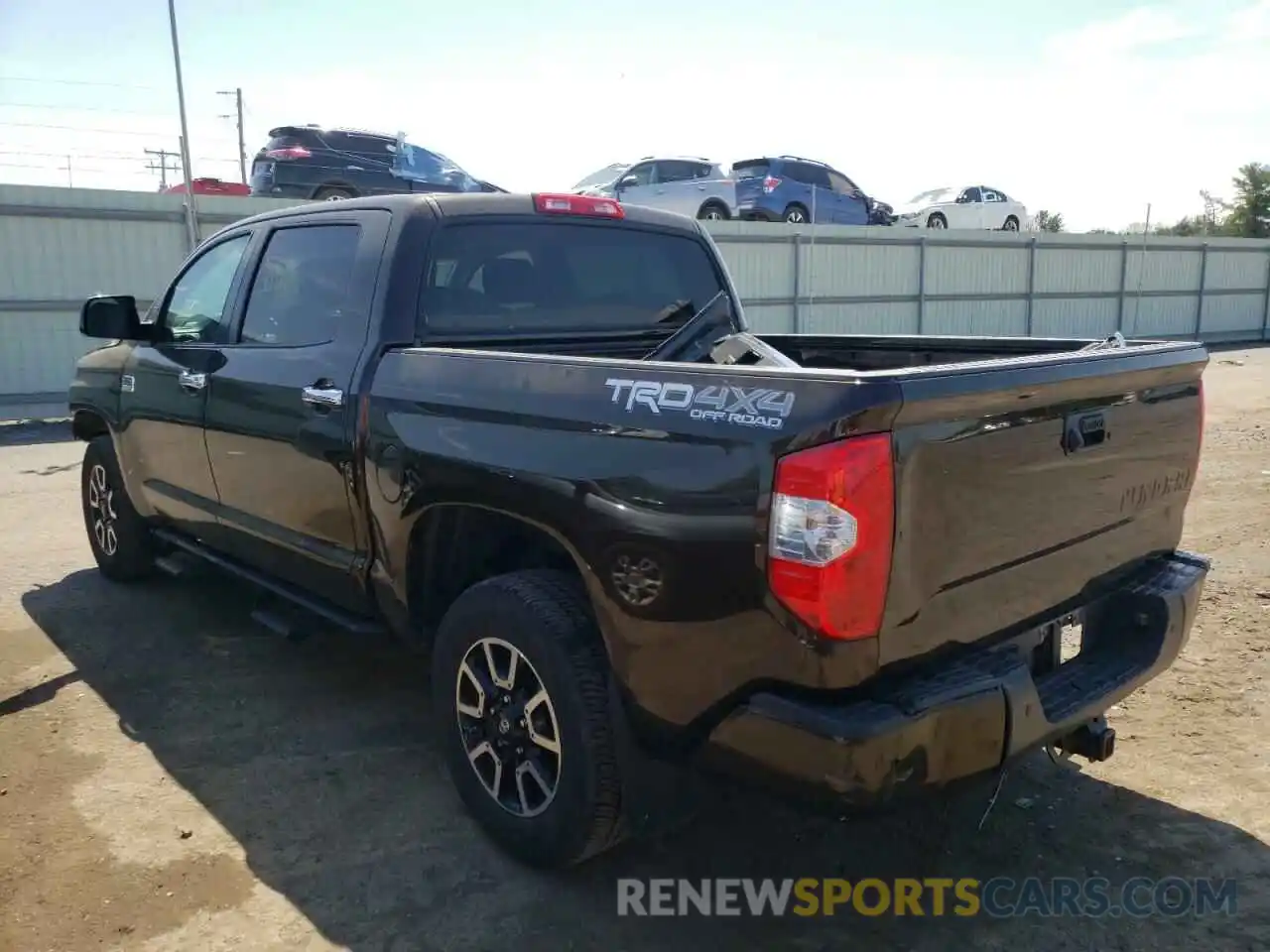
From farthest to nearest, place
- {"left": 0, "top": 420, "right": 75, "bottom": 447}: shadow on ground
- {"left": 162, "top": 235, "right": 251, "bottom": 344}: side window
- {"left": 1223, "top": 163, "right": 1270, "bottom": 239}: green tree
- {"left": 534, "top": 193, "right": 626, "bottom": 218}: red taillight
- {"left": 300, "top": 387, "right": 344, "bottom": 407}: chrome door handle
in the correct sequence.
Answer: {"left": 1223, "top": 163, "right": 1270, "bottom": 239}: green tree → {"left": 0, "top": 420, "right": 75, "bottom": 447}: shadow on ground → {"left": 162, "top": 235, "right": 251, "bottom": 344}: side window → {"left": 534, "top": 193, "right": 626, "bottom": 218}: red taillight → {"left": 300, "top": 387, "right": 344, "bottom": 407}: chrome door handle

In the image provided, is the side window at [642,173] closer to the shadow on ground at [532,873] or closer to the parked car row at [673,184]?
the parked car row at [673,184]

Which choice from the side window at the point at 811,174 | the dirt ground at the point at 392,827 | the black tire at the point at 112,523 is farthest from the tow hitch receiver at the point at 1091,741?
the side window at the point at 811,174

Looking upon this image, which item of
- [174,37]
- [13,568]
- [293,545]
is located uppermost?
[174,37]

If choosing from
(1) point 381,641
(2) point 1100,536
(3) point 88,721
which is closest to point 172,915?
(3) point 88,721

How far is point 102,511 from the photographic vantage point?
5.56 meters

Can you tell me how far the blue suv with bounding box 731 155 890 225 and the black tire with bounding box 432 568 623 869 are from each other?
18.3 m

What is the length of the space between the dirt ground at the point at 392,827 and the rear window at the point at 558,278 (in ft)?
5.29

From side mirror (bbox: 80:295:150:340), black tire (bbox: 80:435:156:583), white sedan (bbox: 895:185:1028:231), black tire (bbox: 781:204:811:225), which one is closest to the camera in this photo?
side mirror (bbox: 80:295:150:340)

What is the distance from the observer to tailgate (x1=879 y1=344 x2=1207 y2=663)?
2.17 meters

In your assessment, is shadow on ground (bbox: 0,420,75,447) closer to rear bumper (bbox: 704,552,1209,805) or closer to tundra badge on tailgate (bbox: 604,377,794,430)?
tundra badge on tailgate (bbox: 604,377,794,430)

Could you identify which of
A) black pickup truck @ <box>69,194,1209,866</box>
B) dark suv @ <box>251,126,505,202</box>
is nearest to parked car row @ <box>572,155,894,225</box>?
dark suv @ <box>251,126,505,202</box>

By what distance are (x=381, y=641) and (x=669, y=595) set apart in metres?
2.78

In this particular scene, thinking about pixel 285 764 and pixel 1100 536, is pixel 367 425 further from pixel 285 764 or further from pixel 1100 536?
pixel 1100 536

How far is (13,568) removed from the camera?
6.01m
